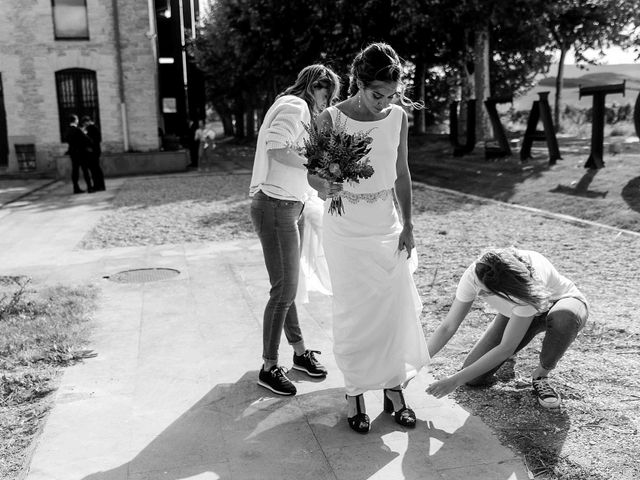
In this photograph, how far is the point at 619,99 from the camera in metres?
46.8

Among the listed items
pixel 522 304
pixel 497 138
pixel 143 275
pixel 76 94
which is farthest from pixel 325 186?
pixel 76 94

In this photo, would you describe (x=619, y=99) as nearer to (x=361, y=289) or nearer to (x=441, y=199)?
(x=441, y=199)

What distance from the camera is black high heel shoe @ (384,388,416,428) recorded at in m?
3.72

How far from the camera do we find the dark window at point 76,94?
22697 mm

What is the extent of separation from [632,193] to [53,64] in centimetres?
1920

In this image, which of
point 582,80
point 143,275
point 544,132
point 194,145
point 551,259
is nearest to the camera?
point 143,275

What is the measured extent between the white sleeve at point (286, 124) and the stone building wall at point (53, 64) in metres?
20.2

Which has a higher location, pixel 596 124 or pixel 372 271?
pixel 596 124

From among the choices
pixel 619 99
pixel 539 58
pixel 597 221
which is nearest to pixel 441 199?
pixel 597 221

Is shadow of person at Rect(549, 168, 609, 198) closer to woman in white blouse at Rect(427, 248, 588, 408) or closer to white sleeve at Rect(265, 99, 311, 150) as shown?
woman in white blouse at Rect(427, 248, 588, 408)

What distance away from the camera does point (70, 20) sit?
22.6 m

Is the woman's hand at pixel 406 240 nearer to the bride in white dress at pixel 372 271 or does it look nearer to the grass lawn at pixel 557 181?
the bride in white dress at pixel 372 271

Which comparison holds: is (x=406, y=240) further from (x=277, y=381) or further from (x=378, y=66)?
(x=277, y=381)

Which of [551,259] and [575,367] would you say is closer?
[575,367]
